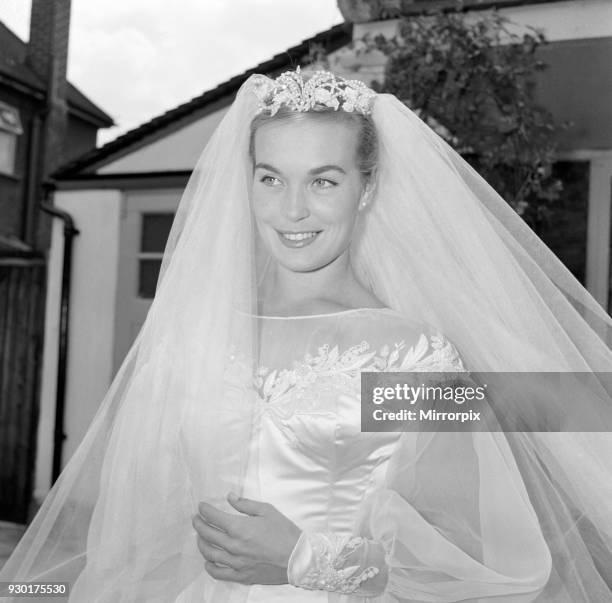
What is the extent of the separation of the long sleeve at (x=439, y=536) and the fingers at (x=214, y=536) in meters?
0.11

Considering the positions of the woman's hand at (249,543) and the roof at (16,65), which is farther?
the roof at (16,65)

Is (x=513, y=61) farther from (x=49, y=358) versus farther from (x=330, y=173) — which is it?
(x=49, y=358)

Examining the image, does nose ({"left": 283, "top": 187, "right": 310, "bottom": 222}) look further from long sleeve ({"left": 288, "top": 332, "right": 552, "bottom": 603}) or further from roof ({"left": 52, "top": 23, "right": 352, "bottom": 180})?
roof ({"left": 52, "top": 23, "right": 352, "bottom": 180})

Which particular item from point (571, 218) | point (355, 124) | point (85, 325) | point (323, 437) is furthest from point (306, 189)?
point (85, 325)

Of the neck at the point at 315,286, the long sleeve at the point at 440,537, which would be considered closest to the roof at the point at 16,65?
the neck at the point at 315,286

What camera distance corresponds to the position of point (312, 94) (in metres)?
1.44

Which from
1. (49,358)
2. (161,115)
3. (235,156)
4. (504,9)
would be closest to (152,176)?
(161,115)

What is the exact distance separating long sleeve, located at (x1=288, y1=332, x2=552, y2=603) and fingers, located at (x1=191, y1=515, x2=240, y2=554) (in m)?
0.11

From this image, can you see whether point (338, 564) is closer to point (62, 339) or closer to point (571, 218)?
point (571, 218)

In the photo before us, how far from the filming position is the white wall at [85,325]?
5898mm

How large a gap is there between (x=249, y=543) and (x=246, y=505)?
63 millimetres

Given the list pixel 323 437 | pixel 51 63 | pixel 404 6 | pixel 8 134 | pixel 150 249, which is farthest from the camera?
pixel 51 63

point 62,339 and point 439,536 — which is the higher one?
point 62,339

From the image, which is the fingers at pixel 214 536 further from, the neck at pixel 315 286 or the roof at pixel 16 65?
the roof at pixel 16 65
